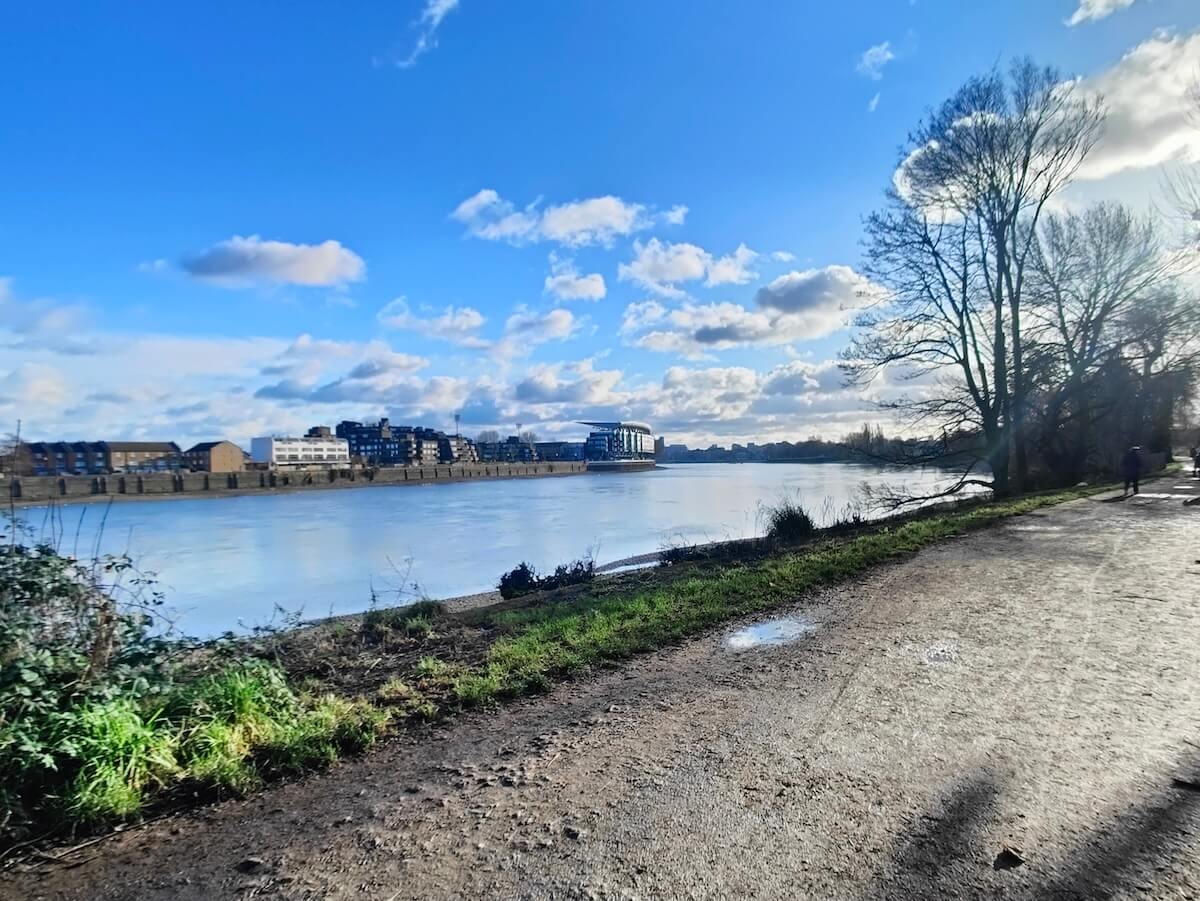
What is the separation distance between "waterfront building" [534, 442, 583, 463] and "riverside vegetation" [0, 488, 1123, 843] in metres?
124

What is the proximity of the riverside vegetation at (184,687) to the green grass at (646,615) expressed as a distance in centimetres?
3

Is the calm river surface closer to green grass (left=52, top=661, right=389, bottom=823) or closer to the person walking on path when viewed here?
green grass (left=52, top=661, right=389, bottom=823)

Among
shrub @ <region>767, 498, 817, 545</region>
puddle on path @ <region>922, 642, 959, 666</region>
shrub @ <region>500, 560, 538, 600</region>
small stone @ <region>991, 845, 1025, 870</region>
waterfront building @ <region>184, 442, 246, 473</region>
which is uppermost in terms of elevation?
waterfront building @ <region>184, 442, 246, 473</region>

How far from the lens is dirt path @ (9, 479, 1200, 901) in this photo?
2318mm

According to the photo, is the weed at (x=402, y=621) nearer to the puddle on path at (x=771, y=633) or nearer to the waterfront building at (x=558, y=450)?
the puddle on path at (x=771, y=633)

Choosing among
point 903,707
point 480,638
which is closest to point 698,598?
point 480,638

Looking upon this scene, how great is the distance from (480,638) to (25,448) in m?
4.12

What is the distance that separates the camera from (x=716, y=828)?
8.49 feet

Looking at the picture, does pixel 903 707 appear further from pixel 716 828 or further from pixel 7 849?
pixel 7 849

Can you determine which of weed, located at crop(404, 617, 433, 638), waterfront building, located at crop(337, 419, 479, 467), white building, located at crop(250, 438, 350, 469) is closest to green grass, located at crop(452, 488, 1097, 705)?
weed, located at crop(404, 617, 433, 638)

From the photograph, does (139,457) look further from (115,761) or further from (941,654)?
(941,654)

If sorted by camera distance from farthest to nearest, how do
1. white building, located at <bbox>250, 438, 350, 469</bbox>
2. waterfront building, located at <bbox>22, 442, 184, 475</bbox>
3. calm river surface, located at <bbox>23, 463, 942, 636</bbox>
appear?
white building, located at <bbox>250, 438, 350, 469</bbox>, waterfront building, located at <bbox>22, 442, 184, 475</bbox>, calm river surface, located at <bbox>23, 463, 942, 636</bbox>

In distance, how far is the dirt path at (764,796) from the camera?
2.32 metres

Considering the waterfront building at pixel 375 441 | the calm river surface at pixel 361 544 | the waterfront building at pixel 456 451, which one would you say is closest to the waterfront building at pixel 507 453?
the waterfront building at pixel 456 451
